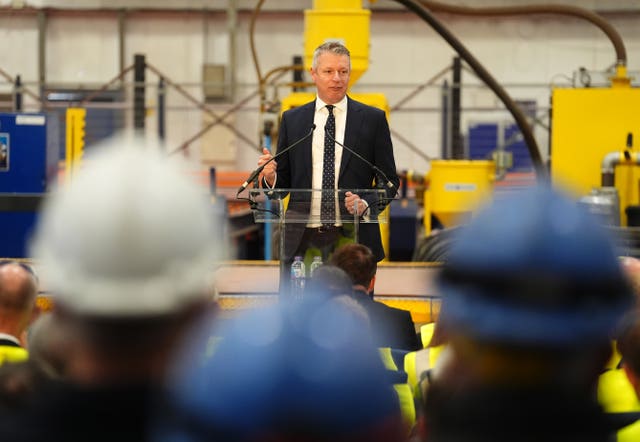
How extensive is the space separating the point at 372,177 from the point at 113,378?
3842mm

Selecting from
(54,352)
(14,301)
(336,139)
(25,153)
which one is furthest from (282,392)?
(25,153)

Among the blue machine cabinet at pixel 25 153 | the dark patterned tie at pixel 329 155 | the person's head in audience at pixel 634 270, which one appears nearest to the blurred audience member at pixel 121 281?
the person's head in audience at pixel 634 270

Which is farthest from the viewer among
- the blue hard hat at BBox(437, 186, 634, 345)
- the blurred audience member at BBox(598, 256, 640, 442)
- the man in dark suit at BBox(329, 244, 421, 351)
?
the man in dark suit at BBox(329, 244, 421, 351)

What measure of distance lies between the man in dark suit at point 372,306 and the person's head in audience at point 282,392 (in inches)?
86.7

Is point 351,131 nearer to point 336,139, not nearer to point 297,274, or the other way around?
point 336,139

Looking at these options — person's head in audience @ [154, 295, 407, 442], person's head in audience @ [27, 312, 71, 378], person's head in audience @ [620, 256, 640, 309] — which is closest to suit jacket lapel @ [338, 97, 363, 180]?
person's head in audience @ [620, 256, 640, 309]

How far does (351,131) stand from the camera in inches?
204

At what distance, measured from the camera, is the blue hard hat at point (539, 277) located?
1.30m

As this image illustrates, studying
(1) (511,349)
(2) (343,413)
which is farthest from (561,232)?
(2) (343,413)

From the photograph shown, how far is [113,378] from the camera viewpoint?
1.36 metres

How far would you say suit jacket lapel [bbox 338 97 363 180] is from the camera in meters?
5.11

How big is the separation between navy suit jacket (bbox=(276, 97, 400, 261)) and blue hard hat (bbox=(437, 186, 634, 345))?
145 inches

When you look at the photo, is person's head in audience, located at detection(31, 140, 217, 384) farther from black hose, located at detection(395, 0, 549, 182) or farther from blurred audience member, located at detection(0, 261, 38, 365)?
black hose, located at detection(395, 0, 549, 182)

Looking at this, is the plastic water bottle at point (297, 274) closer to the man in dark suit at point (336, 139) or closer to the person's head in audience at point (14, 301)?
the man in dark suit at point (336, 139)
